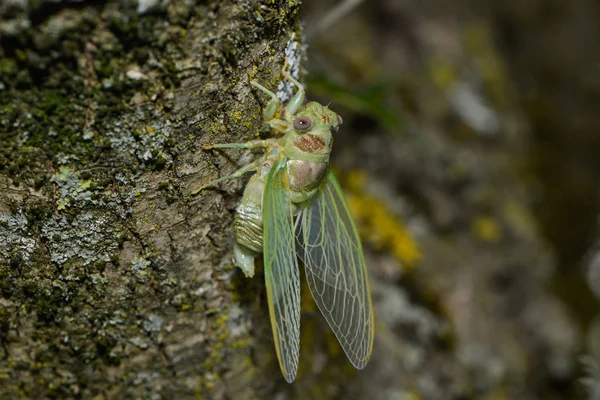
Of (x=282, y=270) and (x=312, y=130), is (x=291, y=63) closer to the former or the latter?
(x=312, y=130)

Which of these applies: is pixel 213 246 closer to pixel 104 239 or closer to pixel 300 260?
pixel 104 239

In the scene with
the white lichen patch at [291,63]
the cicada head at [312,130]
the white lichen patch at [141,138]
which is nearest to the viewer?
the white lichen patch at [141,138]

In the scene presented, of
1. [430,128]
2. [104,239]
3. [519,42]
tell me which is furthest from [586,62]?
[104,239]

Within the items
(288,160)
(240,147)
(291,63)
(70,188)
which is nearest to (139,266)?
(70,188)

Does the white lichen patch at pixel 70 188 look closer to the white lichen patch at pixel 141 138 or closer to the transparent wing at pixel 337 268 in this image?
the white lichen patch at pixel 141 138

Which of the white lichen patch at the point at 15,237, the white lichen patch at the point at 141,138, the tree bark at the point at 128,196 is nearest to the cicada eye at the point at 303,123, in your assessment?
the tree bark at the point at 128,196

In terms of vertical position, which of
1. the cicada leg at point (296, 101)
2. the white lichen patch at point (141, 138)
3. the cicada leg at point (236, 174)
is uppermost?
the white lichen patch at point (141, 138)
